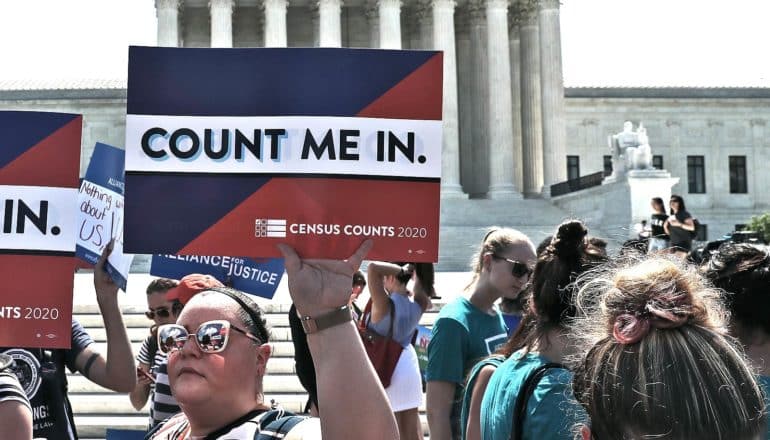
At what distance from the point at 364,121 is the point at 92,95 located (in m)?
60.1

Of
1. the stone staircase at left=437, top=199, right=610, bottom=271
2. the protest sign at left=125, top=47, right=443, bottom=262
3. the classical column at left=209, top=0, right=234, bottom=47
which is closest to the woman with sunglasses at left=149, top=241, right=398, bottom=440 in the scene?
the protest sign at left=125, top=47, right=443, bottom=262

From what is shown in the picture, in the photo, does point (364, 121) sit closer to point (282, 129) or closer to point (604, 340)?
point (282, 129)

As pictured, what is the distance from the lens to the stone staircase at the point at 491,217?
4841 centimetres

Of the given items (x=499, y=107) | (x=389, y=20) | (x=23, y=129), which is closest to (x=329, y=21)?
(x=389, y=20)

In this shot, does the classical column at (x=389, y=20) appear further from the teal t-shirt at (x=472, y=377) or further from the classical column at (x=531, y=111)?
the teal t-shirt at (x=472, y=377)

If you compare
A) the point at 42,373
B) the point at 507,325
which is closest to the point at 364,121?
the point at 42,373

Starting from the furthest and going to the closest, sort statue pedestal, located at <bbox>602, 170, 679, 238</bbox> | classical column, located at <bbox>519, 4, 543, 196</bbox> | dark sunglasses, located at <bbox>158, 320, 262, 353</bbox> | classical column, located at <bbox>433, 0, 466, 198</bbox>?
1. classical column, located at <bbox>519, 4, 543, 196</bbox>
2. classical column, located at <bbox>433, 0, 466, 198</bbox>
3. statue pedestal, located at <bbox>602, 170, 679, 238</bbox>
4. dark sunglasses, located at <bbox>158, 320, 262, 353</bbox>

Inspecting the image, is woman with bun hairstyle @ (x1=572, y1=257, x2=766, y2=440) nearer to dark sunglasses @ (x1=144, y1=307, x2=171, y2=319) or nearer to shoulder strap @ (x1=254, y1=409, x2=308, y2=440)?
shoulder strap @ (x1=254, y1=409, x2=308, y2=440)

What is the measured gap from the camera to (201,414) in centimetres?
385

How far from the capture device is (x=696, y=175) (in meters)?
68.1

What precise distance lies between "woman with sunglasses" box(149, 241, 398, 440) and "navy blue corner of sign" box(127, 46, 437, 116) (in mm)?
606

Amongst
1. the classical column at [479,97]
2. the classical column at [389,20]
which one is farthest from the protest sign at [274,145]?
the classical column at [479,97]

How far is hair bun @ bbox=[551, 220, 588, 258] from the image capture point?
16.2ft

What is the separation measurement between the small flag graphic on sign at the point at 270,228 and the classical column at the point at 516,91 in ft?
177
